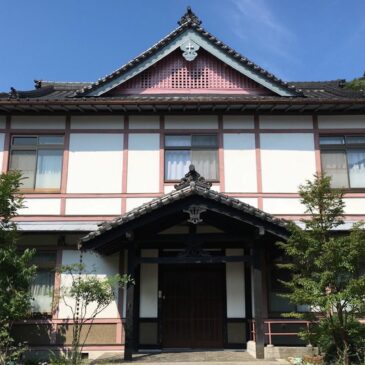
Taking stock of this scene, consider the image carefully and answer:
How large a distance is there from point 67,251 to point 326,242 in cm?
716

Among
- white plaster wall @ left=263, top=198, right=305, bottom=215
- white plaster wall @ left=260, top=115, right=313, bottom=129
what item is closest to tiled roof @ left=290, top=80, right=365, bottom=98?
white plaster wall @ left=260, top=115, right=313, bottom=129

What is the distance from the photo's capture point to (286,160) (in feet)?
45.0

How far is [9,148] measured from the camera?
1373 cm

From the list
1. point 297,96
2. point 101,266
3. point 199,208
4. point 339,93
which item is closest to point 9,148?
point 101,266

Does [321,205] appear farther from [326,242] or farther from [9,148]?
[9,148]

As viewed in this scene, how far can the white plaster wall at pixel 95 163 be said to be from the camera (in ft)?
44.0

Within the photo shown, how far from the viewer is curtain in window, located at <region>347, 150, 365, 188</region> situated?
45.1ft

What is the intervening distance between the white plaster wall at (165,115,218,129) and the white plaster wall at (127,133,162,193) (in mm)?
617

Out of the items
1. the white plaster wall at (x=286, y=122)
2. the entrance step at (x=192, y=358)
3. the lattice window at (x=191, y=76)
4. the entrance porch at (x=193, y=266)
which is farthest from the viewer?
the lattice window at (x=191, y=76)

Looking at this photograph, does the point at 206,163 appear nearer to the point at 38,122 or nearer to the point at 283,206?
the point at 283,206

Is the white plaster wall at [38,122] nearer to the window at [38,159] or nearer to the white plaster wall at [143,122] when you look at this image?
the window at [38,159]

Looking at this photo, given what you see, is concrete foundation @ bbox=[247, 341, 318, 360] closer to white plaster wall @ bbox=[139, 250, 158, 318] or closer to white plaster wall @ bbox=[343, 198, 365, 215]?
white plaster wall @ bbox=[139, 250, 158, 318]

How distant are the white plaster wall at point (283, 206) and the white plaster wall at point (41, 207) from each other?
6.03 m

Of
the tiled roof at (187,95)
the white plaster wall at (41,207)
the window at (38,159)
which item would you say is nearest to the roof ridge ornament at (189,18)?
the tiled roof at (187,95)
